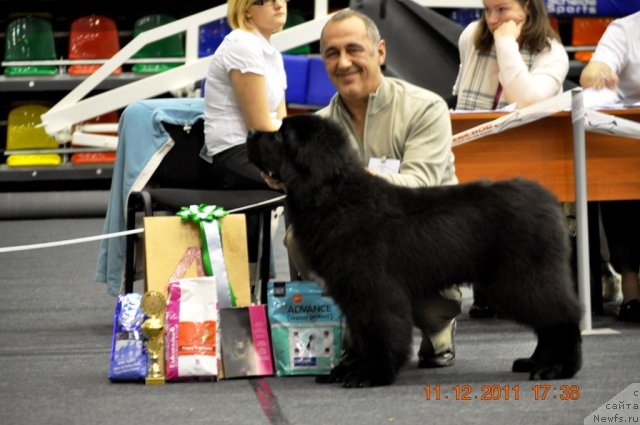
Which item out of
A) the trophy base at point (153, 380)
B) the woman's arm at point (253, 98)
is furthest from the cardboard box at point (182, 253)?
the woman's arm at point (253, 98)

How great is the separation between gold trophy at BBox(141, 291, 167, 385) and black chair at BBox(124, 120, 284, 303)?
0.83 meters

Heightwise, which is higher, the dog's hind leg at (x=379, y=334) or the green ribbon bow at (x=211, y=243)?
the green ribbon bow at (x=211, y=243)

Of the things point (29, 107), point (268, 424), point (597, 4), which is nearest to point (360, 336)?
point (268, 424)

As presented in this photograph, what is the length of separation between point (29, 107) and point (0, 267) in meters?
3.14

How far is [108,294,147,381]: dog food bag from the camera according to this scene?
3486mm

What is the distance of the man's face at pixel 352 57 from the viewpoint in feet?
11.8

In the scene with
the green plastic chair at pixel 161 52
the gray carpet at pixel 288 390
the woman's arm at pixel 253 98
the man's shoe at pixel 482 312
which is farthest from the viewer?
the green plastic chair at pixel 161 52

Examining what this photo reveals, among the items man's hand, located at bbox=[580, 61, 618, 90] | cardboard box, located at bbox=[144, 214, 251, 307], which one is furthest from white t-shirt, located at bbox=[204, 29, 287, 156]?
man's hand, located at bbox=[580, 61, 618, 90]

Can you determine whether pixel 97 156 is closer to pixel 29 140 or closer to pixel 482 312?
pixel 29 140

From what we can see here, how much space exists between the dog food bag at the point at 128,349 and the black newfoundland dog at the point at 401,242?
1.93 feet

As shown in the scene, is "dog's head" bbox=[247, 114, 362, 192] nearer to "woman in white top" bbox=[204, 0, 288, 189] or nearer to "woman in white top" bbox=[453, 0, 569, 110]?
"woman in white top" bbox=[204, 0, 288, 189]

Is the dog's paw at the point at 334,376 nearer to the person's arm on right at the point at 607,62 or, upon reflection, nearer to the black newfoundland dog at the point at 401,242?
the black newfoundland dog at the point at 401,242

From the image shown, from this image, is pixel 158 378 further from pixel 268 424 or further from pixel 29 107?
pixel 29 107

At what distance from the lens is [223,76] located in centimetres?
440
